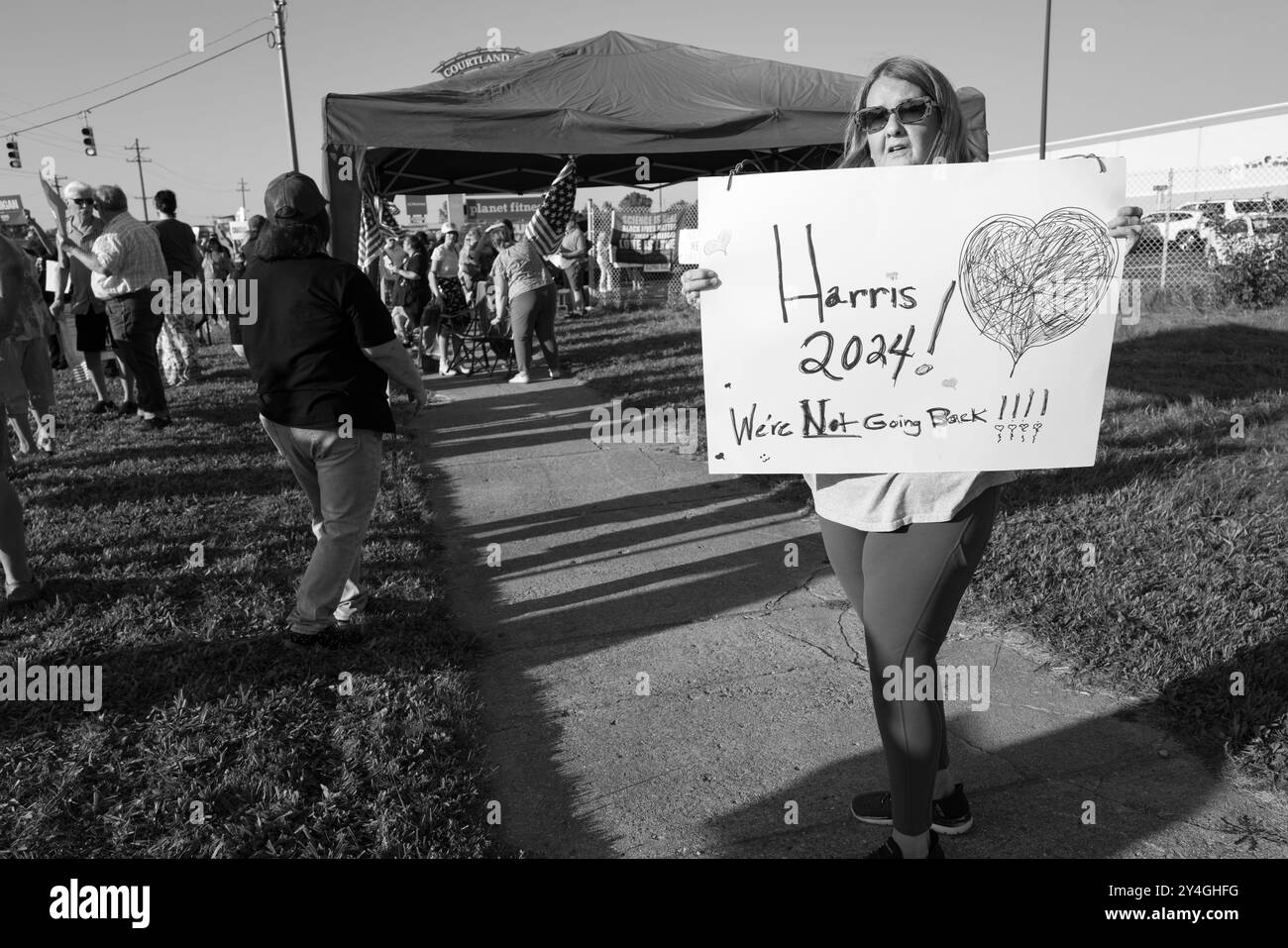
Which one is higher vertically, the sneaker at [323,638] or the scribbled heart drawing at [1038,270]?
the scribbled heart drawing at [1038,270]

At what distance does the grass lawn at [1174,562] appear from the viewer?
10.2ft

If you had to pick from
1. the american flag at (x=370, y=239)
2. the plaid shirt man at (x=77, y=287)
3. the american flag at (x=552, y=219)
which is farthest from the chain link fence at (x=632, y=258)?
the plaid shirt man at (x=77, y=287)

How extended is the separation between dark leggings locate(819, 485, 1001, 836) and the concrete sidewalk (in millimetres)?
451

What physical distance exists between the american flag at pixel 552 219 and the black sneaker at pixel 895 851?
858 cm

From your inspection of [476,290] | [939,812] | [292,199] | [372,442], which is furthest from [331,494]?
[476,290]

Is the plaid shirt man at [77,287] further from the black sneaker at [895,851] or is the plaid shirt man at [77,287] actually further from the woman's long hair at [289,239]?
the black sneaker at [895,851]

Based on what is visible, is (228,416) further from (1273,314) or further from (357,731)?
Answer: (1273,314)

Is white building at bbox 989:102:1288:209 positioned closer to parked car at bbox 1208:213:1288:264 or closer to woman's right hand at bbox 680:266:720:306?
parked car at bbox 1208:213:1288:264

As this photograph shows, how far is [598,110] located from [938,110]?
18.1ft

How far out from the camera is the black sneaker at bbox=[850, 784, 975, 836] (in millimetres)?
2453

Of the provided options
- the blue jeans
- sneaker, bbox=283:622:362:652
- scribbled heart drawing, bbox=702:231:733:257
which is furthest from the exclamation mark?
sneaker, bbox=283:622:362:652

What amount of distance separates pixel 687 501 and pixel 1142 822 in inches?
140
